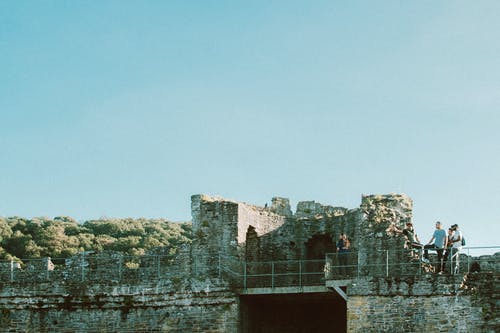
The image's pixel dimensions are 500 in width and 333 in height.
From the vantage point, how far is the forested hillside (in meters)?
54.4

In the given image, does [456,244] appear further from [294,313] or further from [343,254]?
[294,313]

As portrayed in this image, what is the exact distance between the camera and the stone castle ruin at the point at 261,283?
31.4 metres

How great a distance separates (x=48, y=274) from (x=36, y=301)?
49.1 inches

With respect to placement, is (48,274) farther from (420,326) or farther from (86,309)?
(420,326)

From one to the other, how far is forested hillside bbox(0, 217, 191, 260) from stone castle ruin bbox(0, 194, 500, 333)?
1441cm

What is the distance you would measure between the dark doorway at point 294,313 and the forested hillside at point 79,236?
49.0 feet

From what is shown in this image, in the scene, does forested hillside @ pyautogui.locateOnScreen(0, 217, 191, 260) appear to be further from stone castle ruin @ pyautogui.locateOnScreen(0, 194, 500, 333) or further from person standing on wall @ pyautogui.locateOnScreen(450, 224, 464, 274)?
person standing on wall @ pyautogui.locateOnScreen(450, 224, 464, 274)

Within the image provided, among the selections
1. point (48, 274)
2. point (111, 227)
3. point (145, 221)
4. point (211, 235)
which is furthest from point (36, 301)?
point (145, 221)

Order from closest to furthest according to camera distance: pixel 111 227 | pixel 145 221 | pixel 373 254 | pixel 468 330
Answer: pixel 468 330, pixel 373 254, pixel 111 227, pixel 145 221

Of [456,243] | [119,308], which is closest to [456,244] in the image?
[456,243]

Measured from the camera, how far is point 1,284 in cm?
3631

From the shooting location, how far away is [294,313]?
3719cm

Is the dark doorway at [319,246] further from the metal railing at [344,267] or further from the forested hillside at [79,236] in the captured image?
the forested hillside at [79,236]

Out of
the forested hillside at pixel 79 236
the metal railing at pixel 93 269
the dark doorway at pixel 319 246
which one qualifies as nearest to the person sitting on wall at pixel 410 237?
the dark doorway at pixel 319 246
